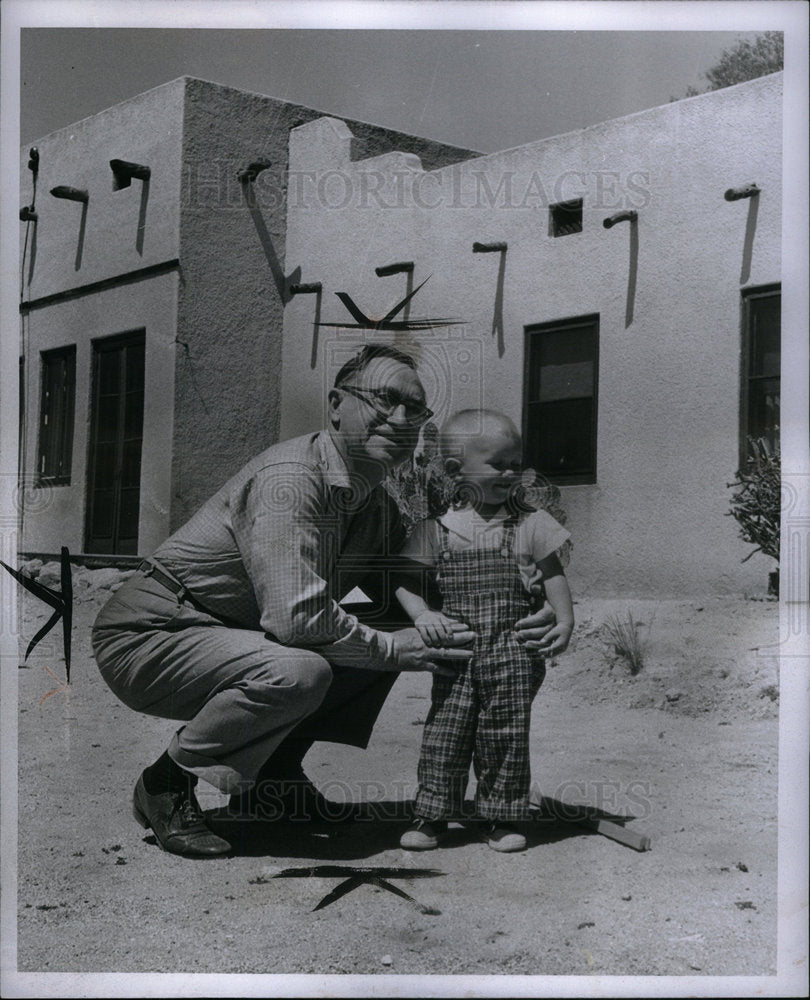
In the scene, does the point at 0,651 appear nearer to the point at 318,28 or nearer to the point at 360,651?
the point at 360,651

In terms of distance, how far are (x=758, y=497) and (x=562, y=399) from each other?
707mm

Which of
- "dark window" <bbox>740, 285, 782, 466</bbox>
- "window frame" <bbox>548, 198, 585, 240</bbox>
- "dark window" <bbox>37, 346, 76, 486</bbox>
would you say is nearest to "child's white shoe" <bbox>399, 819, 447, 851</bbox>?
"dark window" <bbox>740, 285, 782, 466</bbox>

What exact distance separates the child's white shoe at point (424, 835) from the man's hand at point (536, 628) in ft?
2.12

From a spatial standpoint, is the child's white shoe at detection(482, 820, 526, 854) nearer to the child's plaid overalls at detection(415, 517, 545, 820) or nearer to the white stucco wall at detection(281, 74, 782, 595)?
the child's plaid overalls at detection(415, 517, 545, 820)

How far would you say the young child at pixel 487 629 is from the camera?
3.61 metres

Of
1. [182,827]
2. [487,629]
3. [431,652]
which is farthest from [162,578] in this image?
[487,629]

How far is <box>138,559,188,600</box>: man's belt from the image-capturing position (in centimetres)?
370

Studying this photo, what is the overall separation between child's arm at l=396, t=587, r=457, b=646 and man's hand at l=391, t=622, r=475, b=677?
0.05ft

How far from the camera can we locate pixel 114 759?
382 centimetres

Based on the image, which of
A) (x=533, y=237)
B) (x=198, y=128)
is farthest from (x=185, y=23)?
(x=533, y=237)

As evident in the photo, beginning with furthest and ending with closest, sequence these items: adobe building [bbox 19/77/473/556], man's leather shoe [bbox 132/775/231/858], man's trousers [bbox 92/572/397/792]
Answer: adobe building [bbox 19/77/473/556] → man's leather shoe [bbox 132/775/231/858] → man's trousers [bbox 92/572/397/792]

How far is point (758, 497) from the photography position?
11.9 ft

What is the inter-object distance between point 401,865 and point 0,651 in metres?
1.55

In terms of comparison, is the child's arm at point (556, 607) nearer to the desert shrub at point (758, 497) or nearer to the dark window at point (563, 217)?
the desert shrub at point (758, 497)
